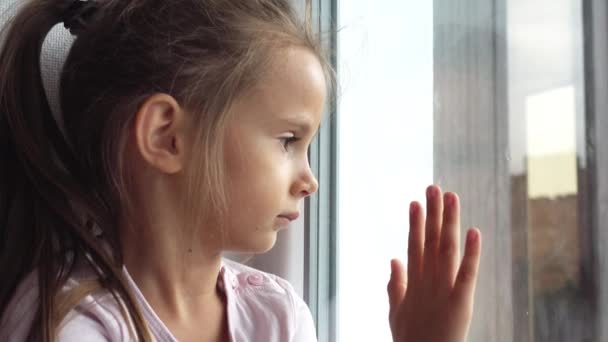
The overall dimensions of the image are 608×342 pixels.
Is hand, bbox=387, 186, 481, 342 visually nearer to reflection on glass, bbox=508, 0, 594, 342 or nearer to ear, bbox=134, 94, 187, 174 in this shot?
reflection on glass, bbox=508, 0, 594, 342

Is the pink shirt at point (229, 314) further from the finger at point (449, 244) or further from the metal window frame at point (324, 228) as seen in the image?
the finger at point (449, 244)

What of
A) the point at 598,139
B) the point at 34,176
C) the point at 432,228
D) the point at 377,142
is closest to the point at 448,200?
the point at 432,228

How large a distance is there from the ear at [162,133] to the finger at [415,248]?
0.26 metres

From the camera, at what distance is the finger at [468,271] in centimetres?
58

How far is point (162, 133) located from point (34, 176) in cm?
18

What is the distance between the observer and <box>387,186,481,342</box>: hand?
0.60 meters

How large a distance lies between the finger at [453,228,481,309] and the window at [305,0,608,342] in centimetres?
6

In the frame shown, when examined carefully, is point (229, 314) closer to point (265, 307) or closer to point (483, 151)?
point (265, 307)

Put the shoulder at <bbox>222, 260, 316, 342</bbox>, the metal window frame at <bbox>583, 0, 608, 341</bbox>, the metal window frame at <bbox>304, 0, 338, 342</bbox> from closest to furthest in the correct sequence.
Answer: the metal window frame at <bbox>583, 0, 608, 341</bbox>, the shoulder at <bbox>222, 260, 316, 342</bbox>, the metal window frame at <bbox>304, 0, 338, 342</bbox>

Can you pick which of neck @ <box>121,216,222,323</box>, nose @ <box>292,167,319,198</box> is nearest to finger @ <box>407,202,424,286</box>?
nose @ <box>292,167,319,198</box>

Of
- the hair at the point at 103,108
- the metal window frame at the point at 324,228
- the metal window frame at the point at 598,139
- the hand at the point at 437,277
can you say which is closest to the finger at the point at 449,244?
the hand at the point at 437,277

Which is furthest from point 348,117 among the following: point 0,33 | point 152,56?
point 0,33

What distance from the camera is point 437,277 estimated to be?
620 mm

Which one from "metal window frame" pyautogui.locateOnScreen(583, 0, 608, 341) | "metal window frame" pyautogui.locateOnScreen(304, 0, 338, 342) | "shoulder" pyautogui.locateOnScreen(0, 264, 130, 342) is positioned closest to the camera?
"metal window frame" pyautogui.locateOnScreen(583, 0, 608, 341)
